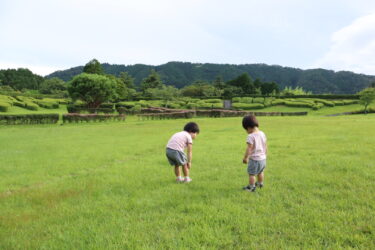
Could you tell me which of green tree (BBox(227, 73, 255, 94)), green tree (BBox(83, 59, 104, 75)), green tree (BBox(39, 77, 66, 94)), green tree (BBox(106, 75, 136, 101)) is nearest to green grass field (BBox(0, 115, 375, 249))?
green tree (BBox(106, 75, 136, 101))

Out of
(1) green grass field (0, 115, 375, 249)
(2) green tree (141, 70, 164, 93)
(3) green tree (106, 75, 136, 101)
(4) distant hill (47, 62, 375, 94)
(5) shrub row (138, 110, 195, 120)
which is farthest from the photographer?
(4) distant hill (47, 62, 375, 94)

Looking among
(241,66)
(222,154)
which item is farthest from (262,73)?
(222,154)

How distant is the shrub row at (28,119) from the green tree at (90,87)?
1417cm

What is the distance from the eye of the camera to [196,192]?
4.16 m

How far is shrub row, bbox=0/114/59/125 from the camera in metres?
21.1

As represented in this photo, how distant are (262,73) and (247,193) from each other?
5598 inches

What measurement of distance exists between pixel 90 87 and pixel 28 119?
15.5 metres

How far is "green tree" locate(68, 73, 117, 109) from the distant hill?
277 ft

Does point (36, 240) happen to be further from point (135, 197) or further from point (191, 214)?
point (191, 214)

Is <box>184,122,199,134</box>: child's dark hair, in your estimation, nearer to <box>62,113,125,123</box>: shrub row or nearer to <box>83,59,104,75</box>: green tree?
<box>62,113,125,123</box>: shrub row

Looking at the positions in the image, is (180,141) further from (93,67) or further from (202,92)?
(202,92)

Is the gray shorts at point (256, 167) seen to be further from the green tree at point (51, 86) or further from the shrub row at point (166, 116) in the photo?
the green tree at point (51, 86)

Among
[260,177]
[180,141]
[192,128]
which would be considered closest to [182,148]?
[180,141]

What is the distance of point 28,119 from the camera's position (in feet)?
72.3
